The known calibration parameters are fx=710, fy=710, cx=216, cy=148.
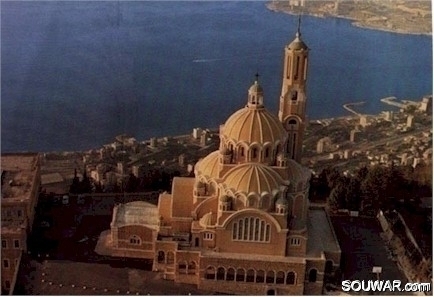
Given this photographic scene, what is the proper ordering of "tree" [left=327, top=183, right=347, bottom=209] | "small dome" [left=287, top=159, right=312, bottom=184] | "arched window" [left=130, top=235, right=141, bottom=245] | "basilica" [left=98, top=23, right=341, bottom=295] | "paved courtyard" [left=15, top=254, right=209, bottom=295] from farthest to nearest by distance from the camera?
"tree" [left=327, top=183, right=347, bottom=209] < "arched window" [left=130, top=235, right=141, bottom=245] < "small dome" [left=287, top=159, right=312, bottom=184] < "basilica" [left=98, top=23, right=341, bottom=295] < "paved courtyard" [left=15, top=254, right=209, bottom=295]

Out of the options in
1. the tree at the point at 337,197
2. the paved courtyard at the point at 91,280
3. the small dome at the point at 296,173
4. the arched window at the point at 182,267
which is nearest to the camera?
the paved courtyard at the point at 91,280

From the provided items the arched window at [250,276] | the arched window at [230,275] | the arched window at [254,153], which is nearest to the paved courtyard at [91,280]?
the arched window at [230,275]

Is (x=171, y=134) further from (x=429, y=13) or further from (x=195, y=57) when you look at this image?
(x=429, y=13)

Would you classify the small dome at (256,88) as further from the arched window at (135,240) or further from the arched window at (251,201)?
the arched window at (135,240)

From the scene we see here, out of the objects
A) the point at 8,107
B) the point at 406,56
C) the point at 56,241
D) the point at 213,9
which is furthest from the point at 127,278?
the point at 406,56

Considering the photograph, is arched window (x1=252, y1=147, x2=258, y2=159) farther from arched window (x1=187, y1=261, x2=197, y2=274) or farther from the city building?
the city building

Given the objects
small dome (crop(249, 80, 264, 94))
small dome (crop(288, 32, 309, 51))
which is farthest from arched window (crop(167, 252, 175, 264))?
small dome (crop(288, 32, 309, 51))

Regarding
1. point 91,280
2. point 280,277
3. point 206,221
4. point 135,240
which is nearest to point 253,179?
point 206,221
